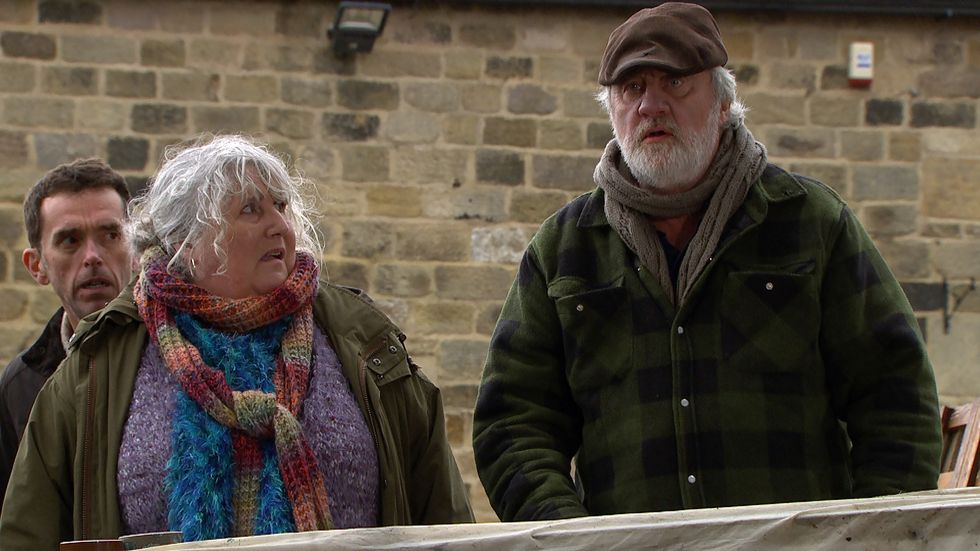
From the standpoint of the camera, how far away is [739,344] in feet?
11.3

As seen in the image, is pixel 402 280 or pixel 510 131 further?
pixel 510 131

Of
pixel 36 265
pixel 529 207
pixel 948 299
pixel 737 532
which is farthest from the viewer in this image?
pixel 948 299

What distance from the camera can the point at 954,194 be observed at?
9.22 m

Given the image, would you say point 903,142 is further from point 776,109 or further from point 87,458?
point 87,458

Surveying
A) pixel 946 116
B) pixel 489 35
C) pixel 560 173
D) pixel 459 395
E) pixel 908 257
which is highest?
Answer: pixel 489 35

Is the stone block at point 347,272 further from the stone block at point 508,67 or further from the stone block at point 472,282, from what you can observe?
the stone block at point 508,67

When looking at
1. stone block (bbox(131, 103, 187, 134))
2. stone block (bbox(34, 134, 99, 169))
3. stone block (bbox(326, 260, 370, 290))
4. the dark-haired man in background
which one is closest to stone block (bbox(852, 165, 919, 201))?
stone block (bbox(326, 260, 370, 290))

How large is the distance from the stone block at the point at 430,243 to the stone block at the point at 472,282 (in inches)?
2.2

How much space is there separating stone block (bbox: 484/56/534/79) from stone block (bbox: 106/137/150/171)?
1.89 metres

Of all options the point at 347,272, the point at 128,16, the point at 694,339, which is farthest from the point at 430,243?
the point at 694,339

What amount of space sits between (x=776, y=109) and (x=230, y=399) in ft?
20.7

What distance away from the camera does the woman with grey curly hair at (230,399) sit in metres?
3.32

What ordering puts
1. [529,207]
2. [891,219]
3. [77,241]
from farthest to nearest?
[891,219], [529,207], [77,241]

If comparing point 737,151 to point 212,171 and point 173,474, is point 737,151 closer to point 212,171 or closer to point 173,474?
point 212,171
